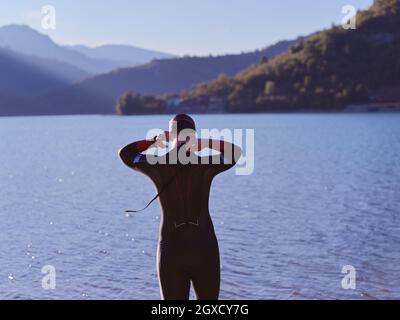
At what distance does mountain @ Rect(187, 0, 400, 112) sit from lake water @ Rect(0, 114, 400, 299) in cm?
10156

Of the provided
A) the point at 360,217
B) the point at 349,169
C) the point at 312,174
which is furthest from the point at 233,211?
the point at 349,169

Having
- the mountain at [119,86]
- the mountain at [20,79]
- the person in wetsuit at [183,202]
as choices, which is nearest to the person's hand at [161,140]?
the person in wetsuit at [183,202]

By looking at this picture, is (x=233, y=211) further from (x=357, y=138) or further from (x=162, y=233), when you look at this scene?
(x=357, y=138)

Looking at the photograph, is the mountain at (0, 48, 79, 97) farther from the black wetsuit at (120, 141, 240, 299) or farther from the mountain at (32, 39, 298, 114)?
the black wetsuit at (120, 141, 240, 299)

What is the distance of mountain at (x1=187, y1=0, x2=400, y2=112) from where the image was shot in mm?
139875

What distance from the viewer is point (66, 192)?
28.8 metres

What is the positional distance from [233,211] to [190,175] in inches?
700

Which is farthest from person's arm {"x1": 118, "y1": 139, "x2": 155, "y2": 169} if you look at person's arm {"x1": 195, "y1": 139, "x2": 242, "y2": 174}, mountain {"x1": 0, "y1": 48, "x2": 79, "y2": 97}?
mountain {"x1": 0, "y1": 48, "x2": 79, "y2": 97}

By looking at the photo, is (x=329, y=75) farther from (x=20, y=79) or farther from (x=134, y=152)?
(x=134, y=152)

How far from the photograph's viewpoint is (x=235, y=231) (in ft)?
61.1

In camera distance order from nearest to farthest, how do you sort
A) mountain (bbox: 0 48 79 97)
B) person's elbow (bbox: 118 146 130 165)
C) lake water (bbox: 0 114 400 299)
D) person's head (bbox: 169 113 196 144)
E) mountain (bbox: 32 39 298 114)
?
1. person's head (bbox: 169 113 196 144)
2. person's elbow (bbox: 118 146 130 165)
3. lake water (bbox: 0 114 400 299)
4. mountain (bbox: 0 48 79 97)
5. mountain (bbox: 32 39 298 114)

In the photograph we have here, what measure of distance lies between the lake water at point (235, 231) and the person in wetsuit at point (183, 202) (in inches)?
269

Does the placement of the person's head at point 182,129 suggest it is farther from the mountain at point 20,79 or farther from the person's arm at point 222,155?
the mountain at point 20,79

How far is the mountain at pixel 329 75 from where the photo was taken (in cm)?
13988
